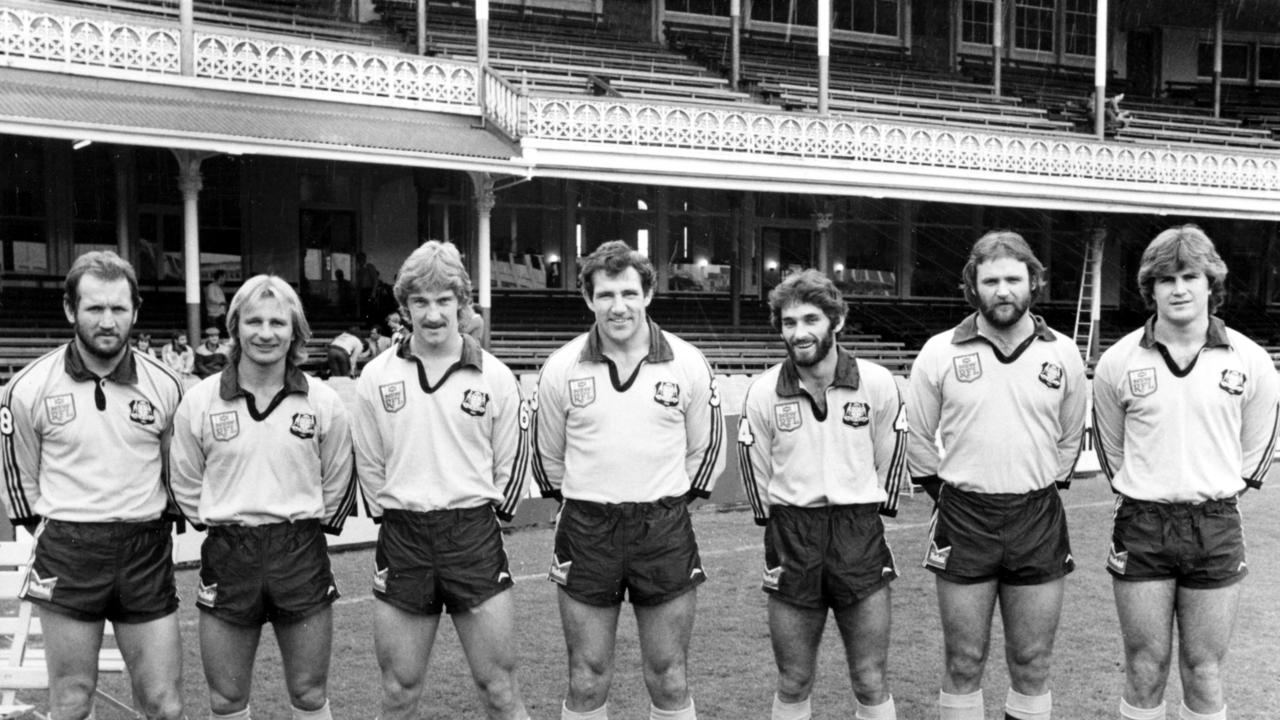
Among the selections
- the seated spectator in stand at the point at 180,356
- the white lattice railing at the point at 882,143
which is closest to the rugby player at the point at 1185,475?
the seated spectator in stand at the point at 180,356

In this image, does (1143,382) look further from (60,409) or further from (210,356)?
(210,356)

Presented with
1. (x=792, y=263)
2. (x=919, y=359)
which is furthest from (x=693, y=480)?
(x=792, y=263)

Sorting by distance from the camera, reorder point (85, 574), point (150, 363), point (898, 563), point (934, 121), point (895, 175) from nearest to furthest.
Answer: point (85, 574) < point (150, 363) < point (898, 563) < point (895, 175) < point (934, 121)

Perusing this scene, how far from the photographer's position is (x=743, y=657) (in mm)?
7059

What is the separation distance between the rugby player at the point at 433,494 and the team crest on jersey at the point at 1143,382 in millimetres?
2614

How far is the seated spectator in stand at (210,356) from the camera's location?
1416cm

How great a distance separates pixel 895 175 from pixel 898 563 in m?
11.9

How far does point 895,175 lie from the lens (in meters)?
20.2

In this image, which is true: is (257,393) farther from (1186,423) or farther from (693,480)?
(1186,423)

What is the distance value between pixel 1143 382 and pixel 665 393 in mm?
1999

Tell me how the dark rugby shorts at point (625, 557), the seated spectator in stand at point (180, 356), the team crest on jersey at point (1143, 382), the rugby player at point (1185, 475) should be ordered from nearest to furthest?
the dark rugby shorts at point (625, 557), the rugby player at point (1185, 475), the team crest on jersey at point (1143, 382), the seated spectator in stand at point (180, 356)

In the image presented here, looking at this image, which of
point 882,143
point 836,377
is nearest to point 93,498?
point 836,377

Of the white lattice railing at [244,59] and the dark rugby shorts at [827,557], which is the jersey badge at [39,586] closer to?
the dark rugby shorts at [827,557]

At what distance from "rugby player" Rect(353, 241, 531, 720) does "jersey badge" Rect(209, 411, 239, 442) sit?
469 mm
